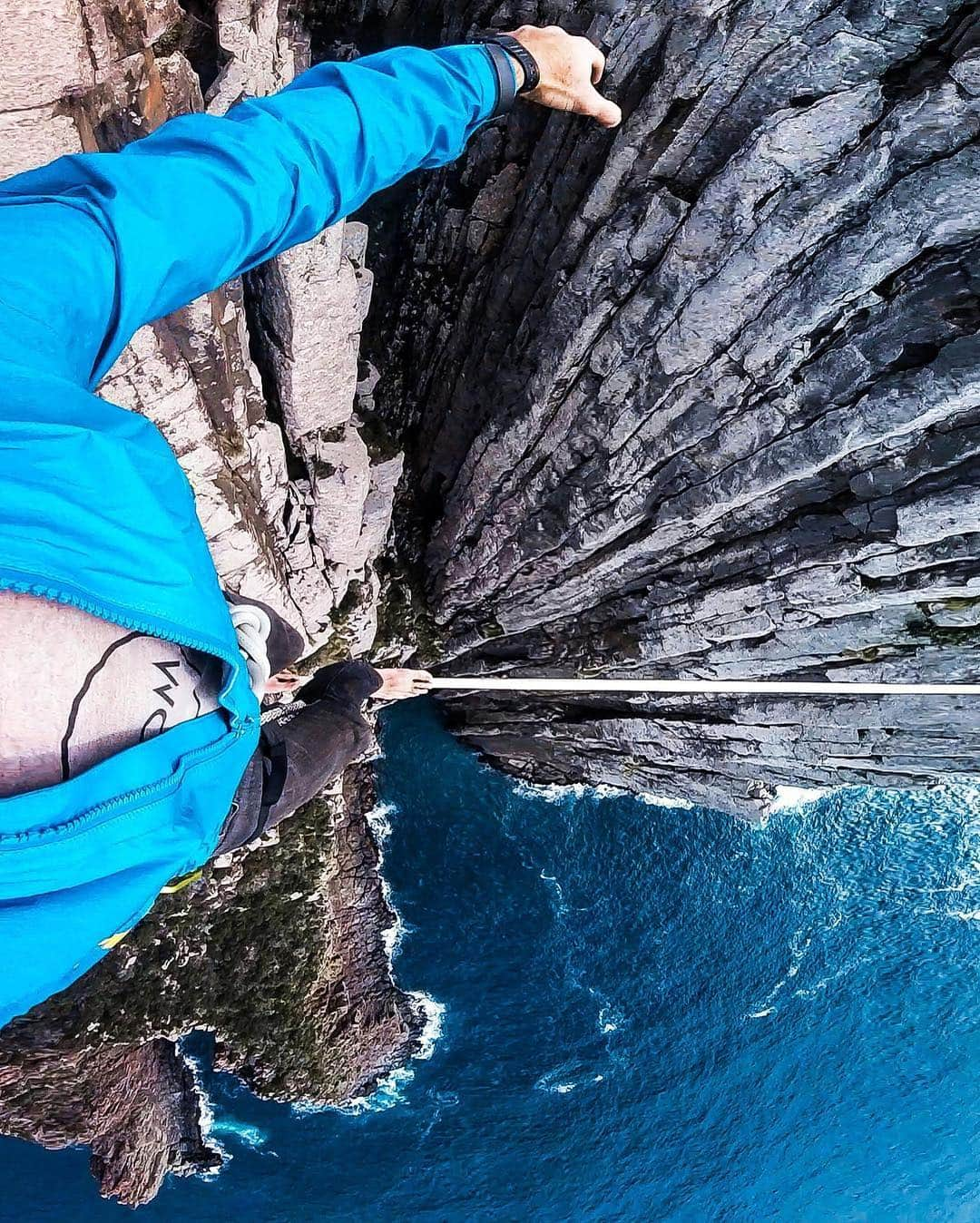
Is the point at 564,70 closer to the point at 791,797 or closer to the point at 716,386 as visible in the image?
the point at 716,386

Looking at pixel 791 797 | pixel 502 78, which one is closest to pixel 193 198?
pixel 502 78

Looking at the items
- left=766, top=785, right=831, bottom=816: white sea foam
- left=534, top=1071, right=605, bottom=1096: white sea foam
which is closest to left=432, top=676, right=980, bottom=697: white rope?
left=766, top=785, right=831, bottom=816: white sea foam

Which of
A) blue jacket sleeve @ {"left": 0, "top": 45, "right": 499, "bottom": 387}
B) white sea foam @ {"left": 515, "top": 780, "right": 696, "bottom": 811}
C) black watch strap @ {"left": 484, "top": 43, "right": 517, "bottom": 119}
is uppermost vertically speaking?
black watch strap @ {"left": 484, "top": 43, "right": 517, "bottom": 119}

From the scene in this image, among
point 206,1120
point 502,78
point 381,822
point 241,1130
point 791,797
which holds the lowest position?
point 241,1130

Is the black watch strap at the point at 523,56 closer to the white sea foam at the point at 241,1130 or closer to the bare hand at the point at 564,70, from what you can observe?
the bare hand at the point at 564,70

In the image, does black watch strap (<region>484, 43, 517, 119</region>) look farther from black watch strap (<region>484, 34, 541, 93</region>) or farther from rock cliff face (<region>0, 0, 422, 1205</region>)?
rock cliff face (<region>0, 0, 422, 1205</region>)

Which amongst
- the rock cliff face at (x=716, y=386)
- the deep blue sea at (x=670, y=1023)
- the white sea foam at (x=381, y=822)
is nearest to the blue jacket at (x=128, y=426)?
the rock cliff face at (x=716, y=386)
